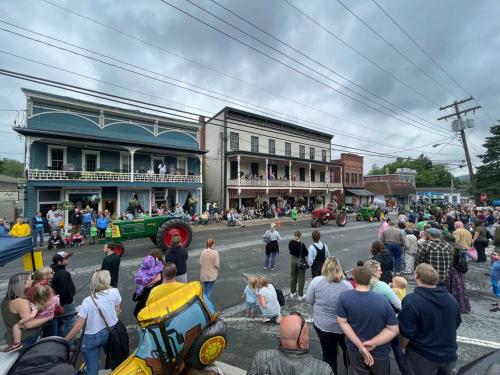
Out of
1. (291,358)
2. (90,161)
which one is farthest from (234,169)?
(291,358)

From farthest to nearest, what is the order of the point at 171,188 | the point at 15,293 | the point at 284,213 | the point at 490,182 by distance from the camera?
the point at 490,182 → the point at 284,213 → the point at 171,188 → the point at 15,293

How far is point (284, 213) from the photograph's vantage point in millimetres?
28703

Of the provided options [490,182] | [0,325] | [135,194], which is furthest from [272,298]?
[490,182]

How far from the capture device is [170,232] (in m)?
10.7

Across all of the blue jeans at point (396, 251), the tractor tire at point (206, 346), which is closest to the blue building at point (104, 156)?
the blue jeans at point (396, 251)

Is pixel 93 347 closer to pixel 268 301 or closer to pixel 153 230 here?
pixel 268 301

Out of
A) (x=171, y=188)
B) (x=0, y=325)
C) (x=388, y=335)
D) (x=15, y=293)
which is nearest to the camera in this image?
(x=388, y=335)

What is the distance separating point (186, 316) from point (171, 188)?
69.8 ft

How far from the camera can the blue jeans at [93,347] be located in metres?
3.29

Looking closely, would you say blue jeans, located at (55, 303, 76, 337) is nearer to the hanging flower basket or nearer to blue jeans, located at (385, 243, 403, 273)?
blue jeans, located at (385, 243, 403, 273)

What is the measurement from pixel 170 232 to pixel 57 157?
1213 centimetres

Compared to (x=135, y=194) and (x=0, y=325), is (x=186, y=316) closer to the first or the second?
(x=0, y=325)

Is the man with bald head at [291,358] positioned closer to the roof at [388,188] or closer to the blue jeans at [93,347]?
the blue jeans at [93,347]

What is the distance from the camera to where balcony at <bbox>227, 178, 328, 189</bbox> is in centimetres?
2595
